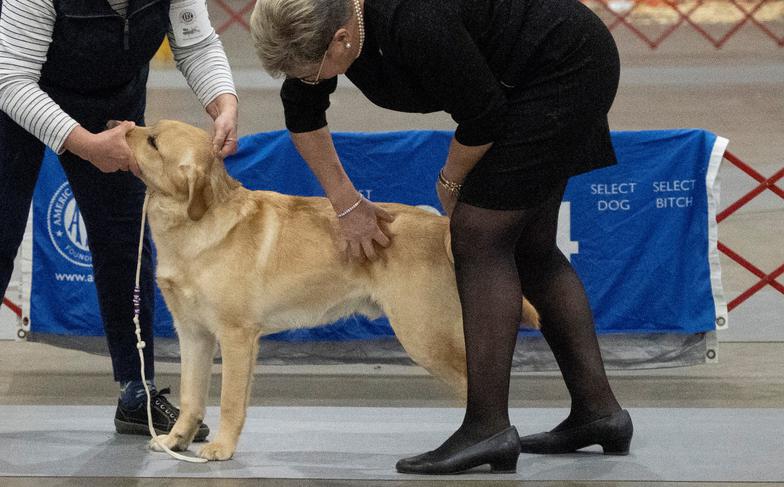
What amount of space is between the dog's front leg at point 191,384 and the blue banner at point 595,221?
0.91 meters

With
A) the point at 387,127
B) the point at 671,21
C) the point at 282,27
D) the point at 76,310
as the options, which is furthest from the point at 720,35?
the point at 282,27

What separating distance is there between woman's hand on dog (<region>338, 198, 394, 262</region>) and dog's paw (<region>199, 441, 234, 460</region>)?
55 centimetres

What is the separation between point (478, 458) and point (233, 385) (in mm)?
622

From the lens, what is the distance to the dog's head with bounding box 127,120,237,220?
110 inches

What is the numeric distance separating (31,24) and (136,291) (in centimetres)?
71

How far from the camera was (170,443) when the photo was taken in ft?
9.80

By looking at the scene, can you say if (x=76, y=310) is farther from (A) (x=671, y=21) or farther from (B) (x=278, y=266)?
(A) (x=671, y=21)

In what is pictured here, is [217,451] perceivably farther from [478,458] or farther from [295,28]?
[295,28]

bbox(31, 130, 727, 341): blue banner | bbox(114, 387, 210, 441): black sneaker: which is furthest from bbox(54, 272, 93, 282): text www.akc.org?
bbox(114, 387, 210, 441): black sneaker

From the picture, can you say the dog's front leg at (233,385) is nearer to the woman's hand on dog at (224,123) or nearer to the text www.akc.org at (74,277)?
the woman's hand on dog at (224,123)

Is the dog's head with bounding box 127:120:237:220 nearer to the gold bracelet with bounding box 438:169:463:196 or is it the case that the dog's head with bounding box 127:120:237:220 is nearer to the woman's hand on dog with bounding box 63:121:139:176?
the woman's hand on dog with bounding box 63:121:139:176

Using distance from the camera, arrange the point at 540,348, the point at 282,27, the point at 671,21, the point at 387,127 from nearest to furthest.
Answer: the point at 282,27 → the point at 540,348 → the point at 387,127 → the point at 671,21

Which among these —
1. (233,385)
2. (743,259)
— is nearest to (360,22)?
(233,385)

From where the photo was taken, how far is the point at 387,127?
847 cm
